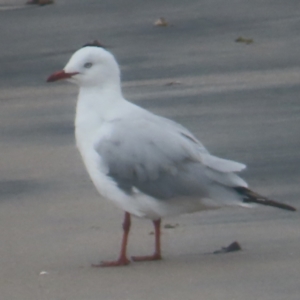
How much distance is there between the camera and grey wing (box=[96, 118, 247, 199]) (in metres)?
6.40

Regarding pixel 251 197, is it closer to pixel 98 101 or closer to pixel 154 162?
pixel 154 162

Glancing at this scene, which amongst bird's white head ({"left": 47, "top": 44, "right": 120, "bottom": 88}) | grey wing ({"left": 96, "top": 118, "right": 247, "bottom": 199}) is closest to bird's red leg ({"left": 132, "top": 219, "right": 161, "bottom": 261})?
grey wing ({"left": 96, "top": 118, "right": 247, "bottom": 199})

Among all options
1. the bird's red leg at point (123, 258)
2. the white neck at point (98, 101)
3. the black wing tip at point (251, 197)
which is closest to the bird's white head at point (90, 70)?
the white neck at point (98, 101)

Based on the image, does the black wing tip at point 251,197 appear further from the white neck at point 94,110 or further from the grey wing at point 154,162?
the white neck at point 94,110

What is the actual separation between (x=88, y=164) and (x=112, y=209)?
3.03ft

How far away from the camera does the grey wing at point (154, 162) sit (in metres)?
6.40

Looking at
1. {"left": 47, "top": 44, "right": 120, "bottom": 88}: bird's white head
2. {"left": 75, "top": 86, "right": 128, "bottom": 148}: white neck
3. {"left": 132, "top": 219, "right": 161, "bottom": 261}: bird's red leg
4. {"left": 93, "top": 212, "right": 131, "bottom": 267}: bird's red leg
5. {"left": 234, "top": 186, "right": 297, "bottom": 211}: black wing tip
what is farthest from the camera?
{"left": 47, "top": 44, "right": 120, "bottom": 88}: bird's white head

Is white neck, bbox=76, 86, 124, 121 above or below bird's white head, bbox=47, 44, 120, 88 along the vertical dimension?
below

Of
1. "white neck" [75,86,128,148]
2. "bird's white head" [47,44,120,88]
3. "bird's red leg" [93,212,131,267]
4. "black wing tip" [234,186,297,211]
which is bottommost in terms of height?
"bird's red leg" [93,212,131,267]

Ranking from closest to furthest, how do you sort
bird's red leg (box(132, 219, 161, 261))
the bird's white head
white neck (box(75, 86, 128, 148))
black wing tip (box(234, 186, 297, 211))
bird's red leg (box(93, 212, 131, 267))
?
black wing tip (box(234, 186, 297, 211)) → bird's red leg (box(93, 212, 131, 267)) → bird's red leg (box(132, 219, 161, 261)) → white neck (box(75, 86, 128, 148)) → the bird's white head

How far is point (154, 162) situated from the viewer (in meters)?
6.42

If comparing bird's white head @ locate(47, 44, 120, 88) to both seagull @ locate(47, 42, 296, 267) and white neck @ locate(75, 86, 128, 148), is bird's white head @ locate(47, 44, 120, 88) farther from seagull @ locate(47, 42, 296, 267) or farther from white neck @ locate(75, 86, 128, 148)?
seagull @ locate(47, 42, 296, 267)

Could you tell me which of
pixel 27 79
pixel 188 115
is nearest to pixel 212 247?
pixel 188 115

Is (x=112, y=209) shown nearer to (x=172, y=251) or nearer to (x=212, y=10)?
(x=172, y=251)
